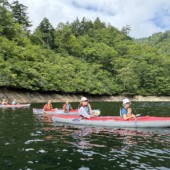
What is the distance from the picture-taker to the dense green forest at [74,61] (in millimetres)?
73938

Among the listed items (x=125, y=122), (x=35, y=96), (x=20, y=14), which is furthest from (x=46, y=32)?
(x=125, y=122)

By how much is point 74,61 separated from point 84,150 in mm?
92497

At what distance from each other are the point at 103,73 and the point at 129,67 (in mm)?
12021

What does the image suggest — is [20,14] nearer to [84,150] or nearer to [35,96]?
[35,96]

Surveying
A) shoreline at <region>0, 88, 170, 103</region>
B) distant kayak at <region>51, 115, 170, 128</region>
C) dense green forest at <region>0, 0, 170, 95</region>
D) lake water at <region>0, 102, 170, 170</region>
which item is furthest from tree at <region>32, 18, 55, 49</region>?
lake water at <region>0, 102, 170, 170</region>

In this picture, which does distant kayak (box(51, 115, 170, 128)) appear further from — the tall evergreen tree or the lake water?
the tall evergreen tree

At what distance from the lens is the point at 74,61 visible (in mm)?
107438

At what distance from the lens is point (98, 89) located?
93188 millimetres

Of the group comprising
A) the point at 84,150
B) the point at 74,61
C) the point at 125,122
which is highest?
the point at 74,61

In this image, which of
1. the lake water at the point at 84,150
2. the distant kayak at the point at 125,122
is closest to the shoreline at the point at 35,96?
the distant kayak at the point at 125,122

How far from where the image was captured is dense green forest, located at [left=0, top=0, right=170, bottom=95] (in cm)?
7394

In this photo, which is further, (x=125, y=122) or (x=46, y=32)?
(x=46, y=32)

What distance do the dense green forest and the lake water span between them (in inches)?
1712

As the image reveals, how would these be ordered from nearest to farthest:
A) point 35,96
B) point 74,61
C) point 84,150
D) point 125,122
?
point 84,150, point 125,122, point 35,96, point 74,61
